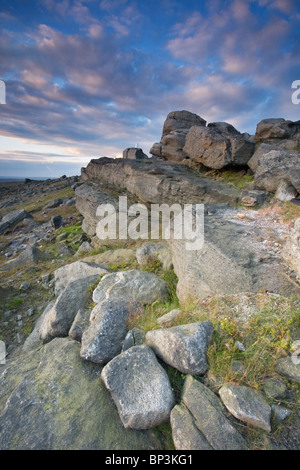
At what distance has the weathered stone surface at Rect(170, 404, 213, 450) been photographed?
2.93 metres

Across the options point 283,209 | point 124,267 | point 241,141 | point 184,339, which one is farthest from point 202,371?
point 241,141

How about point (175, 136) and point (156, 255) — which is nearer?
point (156, 255)

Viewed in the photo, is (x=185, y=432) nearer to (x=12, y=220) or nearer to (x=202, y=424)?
(x=202, y=424)

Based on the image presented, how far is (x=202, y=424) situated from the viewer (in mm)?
3084

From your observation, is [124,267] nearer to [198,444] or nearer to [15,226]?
[198,444]

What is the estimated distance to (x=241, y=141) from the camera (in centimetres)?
1714

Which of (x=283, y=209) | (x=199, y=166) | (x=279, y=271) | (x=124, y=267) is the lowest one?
(x=124, y=267)

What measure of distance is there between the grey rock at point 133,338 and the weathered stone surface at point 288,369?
95.6 inches

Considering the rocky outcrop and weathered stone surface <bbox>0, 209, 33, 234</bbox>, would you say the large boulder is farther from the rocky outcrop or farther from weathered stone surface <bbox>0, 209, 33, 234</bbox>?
weathered stone surface <bbox>0, 209, 33, 234</bbox>

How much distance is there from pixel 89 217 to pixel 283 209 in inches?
751

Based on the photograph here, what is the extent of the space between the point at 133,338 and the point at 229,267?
3152 mm

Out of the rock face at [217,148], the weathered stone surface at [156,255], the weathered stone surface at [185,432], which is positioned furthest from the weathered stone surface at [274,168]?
the weathered stone surface at [185,432]

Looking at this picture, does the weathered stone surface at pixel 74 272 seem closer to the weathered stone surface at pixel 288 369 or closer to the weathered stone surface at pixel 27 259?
the weathered stone surface at pixel 27 259

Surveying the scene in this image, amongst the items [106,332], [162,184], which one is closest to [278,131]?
[162,184]
